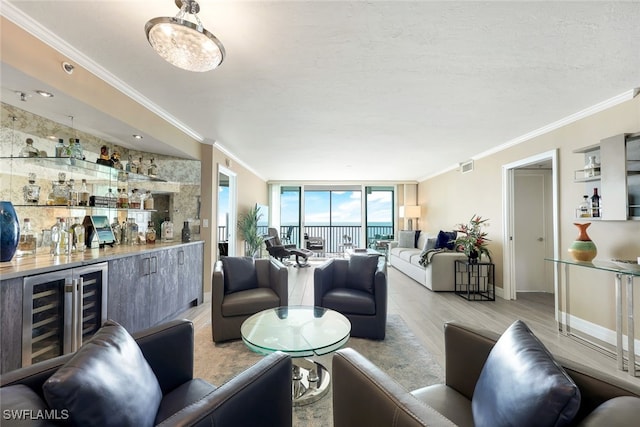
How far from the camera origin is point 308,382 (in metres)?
1.97

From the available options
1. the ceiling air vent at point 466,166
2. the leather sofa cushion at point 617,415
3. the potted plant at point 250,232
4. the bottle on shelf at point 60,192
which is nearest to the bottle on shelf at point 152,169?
the bottle on shelf at point 60,192

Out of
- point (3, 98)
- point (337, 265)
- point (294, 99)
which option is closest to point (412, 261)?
point (337, 265)

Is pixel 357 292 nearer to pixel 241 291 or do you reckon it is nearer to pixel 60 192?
pixel 241 291

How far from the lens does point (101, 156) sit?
2.97 metres

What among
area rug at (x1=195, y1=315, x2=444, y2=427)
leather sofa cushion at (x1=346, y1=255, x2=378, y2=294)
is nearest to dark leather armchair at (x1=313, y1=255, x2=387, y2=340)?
leather sofa cushion at (x1=346, y1=255, x2=378, y2=294)

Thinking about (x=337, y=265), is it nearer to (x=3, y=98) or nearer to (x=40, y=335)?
(x=40, y=335)

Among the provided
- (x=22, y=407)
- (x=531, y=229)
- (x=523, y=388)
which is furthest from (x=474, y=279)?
(x=22, y=407)

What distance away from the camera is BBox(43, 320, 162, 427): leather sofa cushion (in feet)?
2.36

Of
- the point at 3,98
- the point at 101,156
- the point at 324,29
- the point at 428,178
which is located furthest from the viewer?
the point at 428,178

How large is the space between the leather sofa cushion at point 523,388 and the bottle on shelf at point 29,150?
349 centimetres

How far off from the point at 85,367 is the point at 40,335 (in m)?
1.56

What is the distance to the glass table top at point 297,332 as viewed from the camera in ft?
5.58

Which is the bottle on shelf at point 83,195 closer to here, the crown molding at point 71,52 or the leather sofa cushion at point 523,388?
the crown molding at point 71,52

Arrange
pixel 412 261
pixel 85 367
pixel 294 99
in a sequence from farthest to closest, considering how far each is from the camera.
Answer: pixel 412 261
pixel 294 99
pixel 85 367
